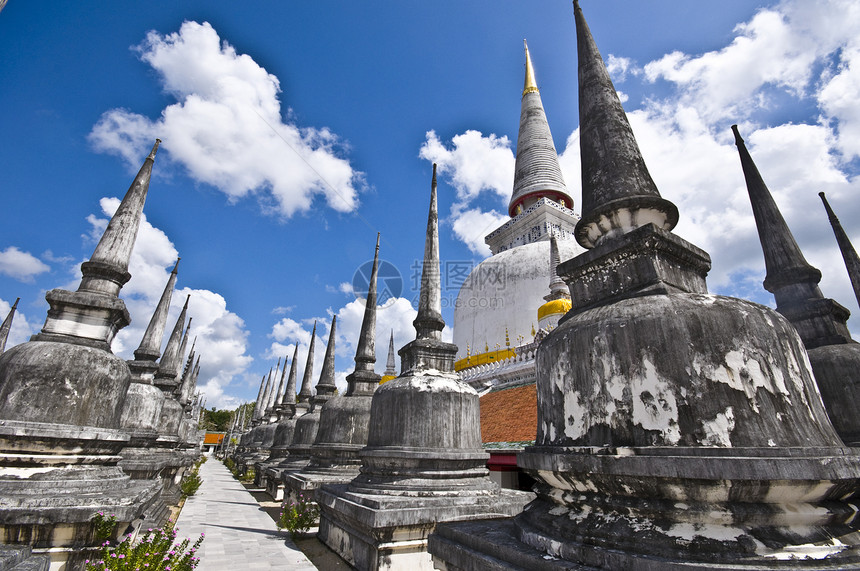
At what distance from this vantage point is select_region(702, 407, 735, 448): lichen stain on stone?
1.98m

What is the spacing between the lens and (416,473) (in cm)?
564

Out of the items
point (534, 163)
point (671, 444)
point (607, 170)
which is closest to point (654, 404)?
point (671, 444)

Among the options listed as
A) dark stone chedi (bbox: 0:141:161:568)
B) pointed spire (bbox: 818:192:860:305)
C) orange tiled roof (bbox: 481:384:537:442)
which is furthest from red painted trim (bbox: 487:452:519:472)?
dark stone chedi (bbox: 0:141:161:568)

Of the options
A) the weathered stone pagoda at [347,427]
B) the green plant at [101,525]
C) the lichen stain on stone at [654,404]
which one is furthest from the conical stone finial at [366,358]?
the lichen stain on stone at [654,404]

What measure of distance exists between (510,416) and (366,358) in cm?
500

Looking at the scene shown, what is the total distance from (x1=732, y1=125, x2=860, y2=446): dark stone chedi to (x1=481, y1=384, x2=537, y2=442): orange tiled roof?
6134 millimetres

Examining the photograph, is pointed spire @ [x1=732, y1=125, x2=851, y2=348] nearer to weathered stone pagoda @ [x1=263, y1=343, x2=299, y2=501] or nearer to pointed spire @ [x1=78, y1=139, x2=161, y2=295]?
pointed spire @ [x1=78, y1=139, x2=161, y2=295]

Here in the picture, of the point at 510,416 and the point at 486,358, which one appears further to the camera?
the point at 486,358

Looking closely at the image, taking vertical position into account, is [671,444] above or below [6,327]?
below

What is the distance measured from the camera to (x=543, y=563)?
205 centimetres

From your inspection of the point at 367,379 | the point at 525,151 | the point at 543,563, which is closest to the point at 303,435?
the point at 367,379

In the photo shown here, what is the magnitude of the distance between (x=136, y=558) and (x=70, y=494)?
863mm

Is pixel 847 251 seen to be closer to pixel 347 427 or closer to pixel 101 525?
pixel 347 427

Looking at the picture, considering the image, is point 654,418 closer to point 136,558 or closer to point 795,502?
point 795,502
